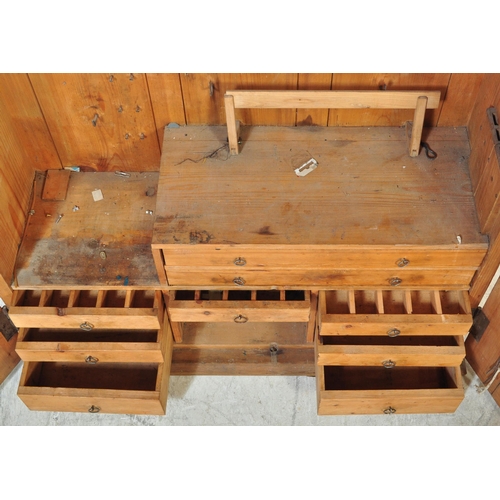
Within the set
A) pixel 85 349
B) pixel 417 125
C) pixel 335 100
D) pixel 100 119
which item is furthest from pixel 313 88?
pixel 85 349

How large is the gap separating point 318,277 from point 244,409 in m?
0.72

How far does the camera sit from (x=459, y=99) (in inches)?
83.0

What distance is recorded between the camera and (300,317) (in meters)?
2.27

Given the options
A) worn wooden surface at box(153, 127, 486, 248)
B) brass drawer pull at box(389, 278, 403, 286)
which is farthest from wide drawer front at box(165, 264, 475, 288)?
worn wooden surface at box(153, 127, 486, 248)

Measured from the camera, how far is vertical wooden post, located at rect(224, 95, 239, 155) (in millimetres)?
2016

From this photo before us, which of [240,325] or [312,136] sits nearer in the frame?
[312,136]

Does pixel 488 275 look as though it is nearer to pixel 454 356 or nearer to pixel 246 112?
pixel 454 356

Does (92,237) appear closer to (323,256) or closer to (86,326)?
(86,326)

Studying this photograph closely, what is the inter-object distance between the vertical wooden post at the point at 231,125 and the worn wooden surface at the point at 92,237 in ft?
1.30

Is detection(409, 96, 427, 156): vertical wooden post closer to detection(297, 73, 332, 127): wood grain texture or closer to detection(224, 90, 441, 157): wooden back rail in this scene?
detection(224, 90, 441, 157): wooden back rail

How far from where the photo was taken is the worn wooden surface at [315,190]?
199 centimetres

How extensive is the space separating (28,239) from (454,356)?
1583 mm

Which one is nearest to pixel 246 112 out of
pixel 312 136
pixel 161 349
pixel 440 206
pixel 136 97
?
pixel 312 136

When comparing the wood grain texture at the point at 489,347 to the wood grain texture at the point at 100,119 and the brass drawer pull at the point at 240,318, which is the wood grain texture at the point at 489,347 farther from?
the wood grain texture at the point at 100,119
